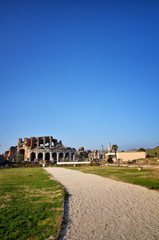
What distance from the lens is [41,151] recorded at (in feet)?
244

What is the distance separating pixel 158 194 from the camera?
918cm

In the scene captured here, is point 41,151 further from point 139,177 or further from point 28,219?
point 28,219

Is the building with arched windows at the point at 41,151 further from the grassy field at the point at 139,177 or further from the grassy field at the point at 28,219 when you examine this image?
the grassy field at the point at 28,219

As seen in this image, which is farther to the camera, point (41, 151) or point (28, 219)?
point (41, 151)

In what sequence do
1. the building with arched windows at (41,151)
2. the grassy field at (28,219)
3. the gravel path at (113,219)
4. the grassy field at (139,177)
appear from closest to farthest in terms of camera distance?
the grassy field at (28,219) → the gravel path at (113,219) → the grassy field at (139,177) → the building with arched windows at (41,151)

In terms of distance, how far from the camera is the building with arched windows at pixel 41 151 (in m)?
74.6

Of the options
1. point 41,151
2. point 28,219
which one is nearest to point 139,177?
point 28,219

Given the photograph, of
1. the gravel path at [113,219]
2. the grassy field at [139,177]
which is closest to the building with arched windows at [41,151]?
the grassy field at [139,177]

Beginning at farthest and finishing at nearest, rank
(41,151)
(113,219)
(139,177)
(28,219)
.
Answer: (41,151), (139,177), (113,219), (28,219)

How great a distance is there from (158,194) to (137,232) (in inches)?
219

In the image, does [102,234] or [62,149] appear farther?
[62,149]

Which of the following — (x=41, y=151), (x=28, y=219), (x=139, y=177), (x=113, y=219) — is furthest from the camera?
(x=41, y=151)

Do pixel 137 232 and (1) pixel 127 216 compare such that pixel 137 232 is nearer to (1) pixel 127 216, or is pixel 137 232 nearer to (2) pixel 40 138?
(1) pixel 127 216

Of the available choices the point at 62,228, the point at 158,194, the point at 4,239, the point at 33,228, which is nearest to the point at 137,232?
the point at 62,228
